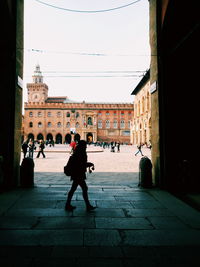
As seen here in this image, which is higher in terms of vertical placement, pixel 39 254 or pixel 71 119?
pixel 71 119

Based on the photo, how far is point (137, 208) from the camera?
15.3 feet

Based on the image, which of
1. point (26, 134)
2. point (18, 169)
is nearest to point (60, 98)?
point (26, 134)

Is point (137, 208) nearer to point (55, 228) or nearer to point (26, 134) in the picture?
point (55, 228)

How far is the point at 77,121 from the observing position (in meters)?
70.2

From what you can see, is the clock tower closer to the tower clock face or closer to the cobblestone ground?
the tower clock face

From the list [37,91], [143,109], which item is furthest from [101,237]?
[37,91]

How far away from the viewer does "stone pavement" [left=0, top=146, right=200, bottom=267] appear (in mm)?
2619

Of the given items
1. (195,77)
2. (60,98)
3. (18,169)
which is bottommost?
(18,169)

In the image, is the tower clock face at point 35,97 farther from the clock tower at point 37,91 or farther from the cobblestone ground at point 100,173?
the cobblestone ground at point 100,173

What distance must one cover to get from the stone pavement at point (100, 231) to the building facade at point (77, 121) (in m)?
63.3

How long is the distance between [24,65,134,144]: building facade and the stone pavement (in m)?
63.3

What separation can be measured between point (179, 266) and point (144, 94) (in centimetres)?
3497

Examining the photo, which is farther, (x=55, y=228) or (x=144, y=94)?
(x=144, y=94)

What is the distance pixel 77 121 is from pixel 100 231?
221 feet
